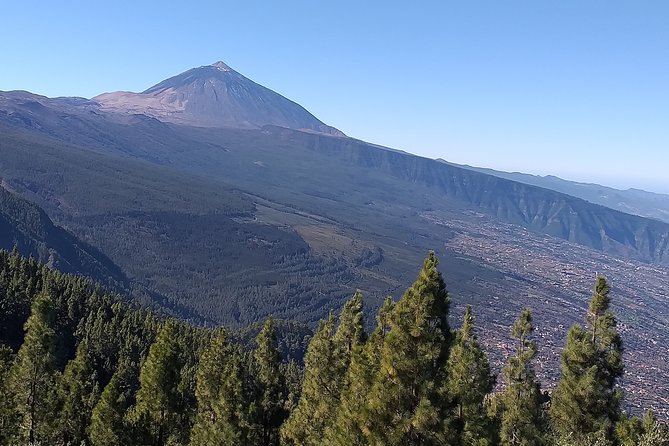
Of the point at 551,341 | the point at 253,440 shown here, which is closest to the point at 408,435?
the point at 253,440

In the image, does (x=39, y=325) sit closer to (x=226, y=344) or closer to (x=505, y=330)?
(x=226, y=344)

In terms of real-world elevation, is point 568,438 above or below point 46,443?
above

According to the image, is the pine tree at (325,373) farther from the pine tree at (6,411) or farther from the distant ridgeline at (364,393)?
the pine tree at (6,411)

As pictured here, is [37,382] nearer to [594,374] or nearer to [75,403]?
[75,403]

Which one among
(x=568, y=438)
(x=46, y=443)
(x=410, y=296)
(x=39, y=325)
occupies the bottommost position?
(x=46, y=443)

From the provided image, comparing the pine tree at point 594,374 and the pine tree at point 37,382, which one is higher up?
the pine tree at point 594,374

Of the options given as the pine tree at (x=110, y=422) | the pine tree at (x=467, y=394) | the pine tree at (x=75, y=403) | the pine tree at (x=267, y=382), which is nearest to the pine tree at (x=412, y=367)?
the pine tree at (x=467, y=394)

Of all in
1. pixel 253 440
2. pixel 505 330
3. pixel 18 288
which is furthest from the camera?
pixel 505 330
